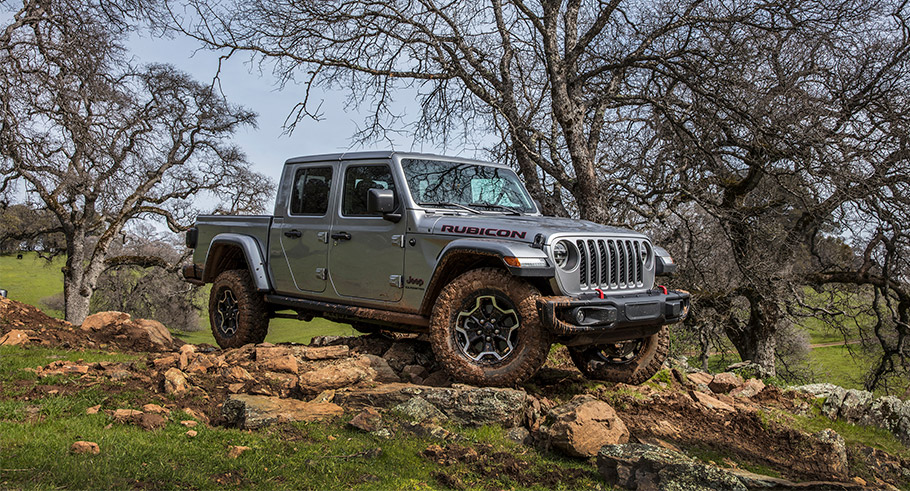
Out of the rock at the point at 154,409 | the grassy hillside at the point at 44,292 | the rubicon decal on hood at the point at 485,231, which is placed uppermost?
the rubicon decal on hood at the point at 485,231

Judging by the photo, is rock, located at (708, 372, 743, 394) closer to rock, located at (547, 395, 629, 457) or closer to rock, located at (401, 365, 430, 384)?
rock, located at (547, 395, 629, 457)

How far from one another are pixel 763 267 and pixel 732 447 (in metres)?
6.69

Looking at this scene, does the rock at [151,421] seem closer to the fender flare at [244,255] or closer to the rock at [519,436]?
the rock at [519,436]

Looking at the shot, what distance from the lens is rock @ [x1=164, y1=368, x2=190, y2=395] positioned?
613 cm

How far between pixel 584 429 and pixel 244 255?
4.83m

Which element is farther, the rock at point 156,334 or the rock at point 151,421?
the rock at point 156,334

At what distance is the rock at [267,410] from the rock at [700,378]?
4.32 m

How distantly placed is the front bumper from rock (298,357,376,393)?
2.03m

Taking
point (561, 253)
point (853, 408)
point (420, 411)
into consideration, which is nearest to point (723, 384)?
point (853, 408)

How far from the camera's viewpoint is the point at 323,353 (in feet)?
23.5

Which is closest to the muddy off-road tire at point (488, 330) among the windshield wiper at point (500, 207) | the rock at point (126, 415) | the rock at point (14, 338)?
the windshield wiper at point (500, 207)

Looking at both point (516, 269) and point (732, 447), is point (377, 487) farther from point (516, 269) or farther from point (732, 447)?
point (732, 447)

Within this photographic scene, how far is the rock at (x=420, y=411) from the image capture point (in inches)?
214

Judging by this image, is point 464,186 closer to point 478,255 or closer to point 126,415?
point 478,255
